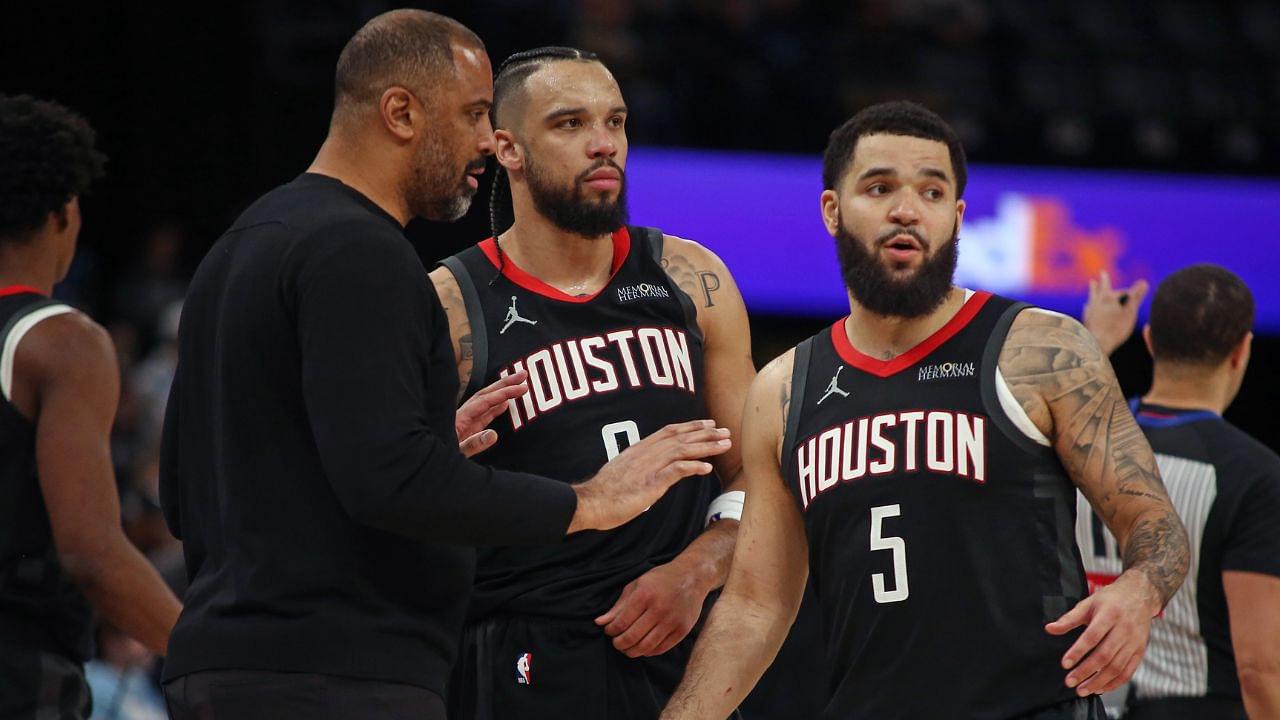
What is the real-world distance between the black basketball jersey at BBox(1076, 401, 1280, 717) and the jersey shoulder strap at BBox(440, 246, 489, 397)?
2.10 m

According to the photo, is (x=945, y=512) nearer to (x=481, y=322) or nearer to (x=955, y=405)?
(x=955, y=405)

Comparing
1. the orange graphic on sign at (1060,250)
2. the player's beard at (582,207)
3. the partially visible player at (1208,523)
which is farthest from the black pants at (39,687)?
the orange graphic on sign at (1060,250)

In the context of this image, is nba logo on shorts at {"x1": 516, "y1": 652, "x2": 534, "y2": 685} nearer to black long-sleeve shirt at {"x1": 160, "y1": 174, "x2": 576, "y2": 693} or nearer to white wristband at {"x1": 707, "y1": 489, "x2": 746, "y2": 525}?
white wristband at {"x1": 707, "y1": 489, "x2": 746, "y2": 525}

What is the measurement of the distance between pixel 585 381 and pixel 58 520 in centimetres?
138

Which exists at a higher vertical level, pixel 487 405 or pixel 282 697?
pixel 487 405

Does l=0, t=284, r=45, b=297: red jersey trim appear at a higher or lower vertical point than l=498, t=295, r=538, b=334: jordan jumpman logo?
higher

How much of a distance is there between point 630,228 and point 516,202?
0.34 m

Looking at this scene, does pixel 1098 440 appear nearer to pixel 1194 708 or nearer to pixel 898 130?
pixel 898 130

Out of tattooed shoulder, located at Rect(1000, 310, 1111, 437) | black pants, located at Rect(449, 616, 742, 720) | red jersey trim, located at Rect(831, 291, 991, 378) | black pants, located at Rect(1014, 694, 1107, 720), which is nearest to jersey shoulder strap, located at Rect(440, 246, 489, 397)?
black pants, located at Rect(449, 616, 742, 720)

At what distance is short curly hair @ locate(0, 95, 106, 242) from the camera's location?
418cm

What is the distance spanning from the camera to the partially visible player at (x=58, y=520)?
12.8 feet

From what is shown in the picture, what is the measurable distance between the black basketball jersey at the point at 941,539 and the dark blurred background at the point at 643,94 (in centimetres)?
581

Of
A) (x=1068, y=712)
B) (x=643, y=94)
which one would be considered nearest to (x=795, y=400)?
(x=1068, y=712)

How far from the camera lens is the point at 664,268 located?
438 centimetres
